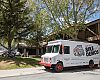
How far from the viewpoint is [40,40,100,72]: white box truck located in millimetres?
21406

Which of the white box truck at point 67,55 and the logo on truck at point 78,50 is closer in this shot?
the white box truck at point 67,55

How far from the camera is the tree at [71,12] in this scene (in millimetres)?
31312

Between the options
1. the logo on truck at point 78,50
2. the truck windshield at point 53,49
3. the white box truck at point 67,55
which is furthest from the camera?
the logo on truck at point 78,50

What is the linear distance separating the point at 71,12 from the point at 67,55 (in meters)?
11.1

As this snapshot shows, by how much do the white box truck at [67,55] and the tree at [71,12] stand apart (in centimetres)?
740

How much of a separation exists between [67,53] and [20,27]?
1075 cm

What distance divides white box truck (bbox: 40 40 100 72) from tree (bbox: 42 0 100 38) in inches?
291

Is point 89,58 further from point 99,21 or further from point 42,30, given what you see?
point 42,30

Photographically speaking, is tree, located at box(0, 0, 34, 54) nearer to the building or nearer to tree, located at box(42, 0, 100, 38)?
tree, located at box(42, 0, 100, 38)

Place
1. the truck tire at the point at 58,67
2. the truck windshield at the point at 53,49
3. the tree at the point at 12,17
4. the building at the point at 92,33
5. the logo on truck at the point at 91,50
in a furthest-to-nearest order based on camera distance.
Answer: the building at the point at 92,33 < the tree at the point at 12,17 < the logo on truck at the point at 91,50 < the truck windshield at the point at 53,49 < the truck tire at the point at 58,67

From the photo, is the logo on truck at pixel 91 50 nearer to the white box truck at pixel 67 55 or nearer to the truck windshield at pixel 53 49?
the white box truck at pixel 67 55

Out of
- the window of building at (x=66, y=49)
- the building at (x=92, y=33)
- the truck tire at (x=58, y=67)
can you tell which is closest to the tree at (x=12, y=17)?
the building at (x=92, y=33)

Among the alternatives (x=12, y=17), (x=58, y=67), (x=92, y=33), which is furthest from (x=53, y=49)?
(x=92, y=33)

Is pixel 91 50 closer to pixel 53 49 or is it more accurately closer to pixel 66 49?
pixel 66 49
